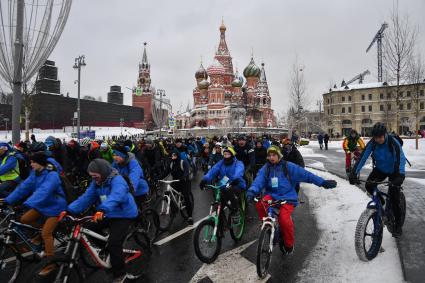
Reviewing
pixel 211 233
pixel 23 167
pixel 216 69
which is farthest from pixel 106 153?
pixel 216 69

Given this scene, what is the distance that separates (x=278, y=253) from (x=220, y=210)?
1.16m

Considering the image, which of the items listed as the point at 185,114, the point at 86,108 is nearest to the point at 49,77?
the point at 86,108

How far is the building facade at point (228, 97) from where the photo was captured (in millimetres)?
77438

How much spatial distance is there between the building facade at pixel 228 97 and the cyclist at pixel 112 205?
6904cm

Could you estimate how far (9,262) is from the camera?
4.84 meters

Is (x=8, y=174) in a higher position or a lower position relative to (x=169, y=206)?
higher

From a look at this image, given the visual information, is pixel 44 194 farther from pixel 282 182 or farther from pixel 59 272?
pixel 282 182

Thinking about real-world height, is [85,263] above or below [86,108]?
below

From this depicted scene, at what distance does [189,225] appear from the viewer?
747cm

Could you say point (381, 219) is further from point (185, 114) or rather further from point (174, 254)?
point (185, 114)

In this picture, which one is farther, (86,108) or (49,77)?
(86,108)

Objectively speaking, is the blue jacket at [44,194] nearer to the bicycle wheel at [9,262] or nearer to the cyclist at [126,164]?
the bicycle wheel at [9,262]

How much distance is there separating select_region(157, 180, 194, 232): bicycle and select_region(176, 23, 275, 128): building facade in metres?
65.9

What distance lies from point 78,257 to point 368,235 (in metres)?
3.96
